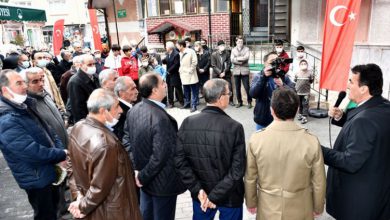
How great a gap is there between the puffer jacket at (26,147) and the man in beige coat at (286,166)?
1.96m

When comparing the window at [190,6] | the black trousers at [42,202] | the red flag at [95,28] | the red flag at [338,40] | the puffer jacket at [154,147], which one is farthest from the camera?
Result: the window at [190,6]

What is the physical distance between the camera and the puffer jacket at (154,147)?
2.73m

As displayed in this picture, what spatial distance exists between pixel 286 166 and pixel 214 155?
576mm

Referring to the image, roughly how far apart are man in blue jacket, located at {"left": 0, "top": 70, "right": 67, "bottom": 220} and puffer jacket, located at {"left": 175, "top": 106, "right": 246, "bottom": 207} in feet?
4.50

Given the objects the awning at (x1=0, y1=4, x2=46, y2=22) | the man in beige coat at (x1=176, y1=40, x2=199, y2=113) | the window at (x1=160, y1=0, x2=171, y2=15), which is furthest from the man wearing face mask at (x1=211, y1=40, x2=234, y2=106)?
the window at (x1=160, y1=0, x2=171, y2=15)

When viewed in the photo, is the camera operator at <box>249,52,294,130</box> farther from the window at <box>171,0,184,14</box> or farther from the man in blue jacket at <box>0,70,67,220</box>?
the window at <box>171,0,184,14</box>

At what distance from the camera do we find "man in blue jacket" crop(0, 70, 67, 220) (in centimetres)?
281

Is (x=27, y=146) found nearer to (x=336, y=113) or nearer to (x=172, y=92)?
(x=336, y=113)

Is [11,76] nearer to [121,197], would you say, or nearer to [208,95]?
[121,197]

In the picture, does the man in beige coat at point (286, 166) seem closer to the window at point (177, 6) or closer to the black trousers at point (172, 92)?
the black trousers at point (172, 92)

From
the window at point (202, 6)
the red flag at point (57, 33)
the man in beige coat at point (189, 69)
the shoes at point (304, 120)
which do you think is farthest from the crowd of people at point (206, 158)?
the window at point (202, 6)

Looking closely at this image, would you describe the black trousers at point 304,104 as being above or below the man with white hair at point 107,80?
below

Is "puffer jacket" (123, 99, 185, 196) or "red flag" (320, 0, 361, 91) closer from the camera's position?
"puffer jacket" (123, 99, 185, 196)

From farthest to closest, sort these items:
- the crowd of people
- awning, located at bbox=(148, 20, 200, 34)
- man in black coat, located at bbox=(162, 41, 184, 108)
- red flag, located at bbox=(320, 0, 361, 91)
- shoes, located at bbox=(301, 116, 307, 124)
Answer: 1. awning, located at bbox=(148, 20, 200, 34)
2. man in black coat, located at bbox=(162, 41, 184, 108)
3. shoes, located at bbox=(301, 116, 307, 124)
4. red flag, located at bbox=(320, 0, 361, 91)
5. the crowd of people
